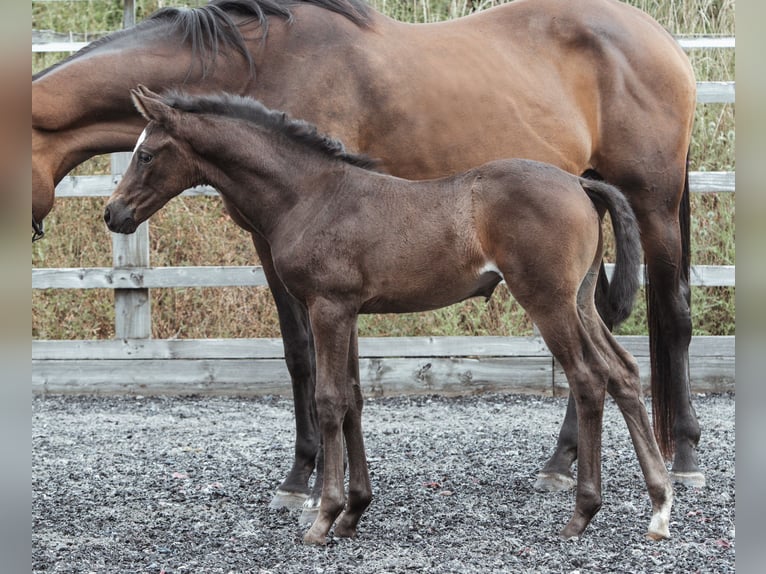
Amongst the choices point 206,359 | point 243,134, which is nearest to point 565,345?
point 243,134

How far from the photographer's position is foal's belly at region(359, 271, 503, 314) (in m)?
3.10

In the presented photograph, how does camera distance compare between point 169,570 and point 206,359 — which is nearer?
point 169,570

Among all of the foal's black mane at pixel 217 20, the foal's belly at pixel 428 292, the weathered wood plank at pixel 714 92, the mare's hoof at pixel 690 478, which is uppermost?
the foal's black mane at pixel 217 20

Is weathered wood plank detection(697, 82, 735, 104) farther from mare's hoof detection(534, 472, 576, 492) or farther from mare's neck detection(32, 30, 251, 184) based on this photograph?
mare's neck detection(32, 30, 251, 184)

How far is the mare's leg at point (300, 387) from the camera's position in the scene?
3764 millimetres

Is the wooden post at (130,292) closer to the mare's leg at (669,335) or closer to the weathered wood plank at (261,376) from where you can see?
the weathered wood plank at (261,376)

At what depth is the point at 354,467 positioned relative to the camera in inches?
129

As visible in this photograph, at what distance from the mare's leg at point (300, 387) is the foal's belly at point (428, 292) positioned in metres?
0.70

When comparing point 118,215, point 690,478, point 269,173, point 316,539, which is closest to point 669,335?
point 690,478

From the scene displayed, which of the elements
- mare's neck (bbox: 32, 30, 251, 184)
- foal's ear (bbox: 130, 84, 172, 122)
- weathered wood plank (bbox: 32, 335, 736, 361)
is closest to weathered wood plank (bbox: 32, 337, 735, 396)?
weathered wood plank (bbox: 32, 335, 736, 361)

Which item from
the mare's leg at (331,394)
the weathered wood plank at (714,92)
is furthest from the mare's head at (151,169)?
the weathered wood plank at (714,92)

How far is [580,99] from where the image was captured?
422 cm
